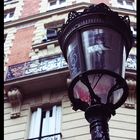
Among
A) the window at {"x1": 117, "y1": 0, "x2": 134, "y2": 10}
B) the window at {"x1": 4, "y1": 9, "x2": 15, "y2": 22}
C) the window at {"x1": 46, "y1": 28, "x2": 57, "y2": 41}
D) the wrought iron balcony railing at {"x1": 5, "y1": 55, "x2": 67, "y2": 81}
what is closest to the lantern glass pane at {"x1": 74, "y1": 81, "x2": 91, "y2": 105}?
the wrought iron balcony railing at {"x1": 5, "y1": 55, "x2": 67, "y2": 81}

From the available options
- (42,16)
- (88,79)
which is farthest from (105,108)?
(42,16)

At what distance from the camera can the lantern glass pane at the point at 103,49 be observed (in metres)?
3.71

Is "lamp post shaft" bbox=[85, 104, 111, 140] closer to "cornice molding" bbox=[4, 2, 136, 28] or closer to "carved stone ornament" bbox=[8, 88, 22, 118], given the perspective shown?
"carved stone ornament" bbox=[8, 88, 22, 118]

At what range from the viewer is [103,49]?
379 cm

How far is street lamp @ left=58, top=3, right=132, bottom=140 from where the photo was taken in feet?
11.4

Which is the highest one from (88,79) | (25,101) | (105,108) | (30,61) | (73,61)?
(30,61)

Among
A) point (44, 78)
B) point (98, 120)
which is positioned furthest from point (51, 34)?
point (98, 120)

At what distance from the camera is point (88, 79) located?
3621 millimetres

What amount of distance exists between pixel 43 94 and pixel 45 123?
46.3 inches

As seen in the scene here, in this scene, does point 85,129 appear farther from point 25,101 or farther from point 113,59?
point 113,59

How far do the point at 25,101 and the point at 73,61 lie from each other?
952 cm

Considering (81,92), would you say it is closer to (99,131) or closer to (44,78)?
(99,131)

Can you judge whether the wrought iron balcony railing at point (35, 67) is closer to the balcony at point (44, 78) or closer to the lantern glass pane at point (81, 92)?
the balcony at point (44, 78)

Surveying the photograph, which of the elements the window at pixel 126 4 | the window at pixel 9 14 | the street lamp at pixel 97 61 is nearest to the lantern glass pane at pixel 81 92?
the street lamp at pixel 97 61
